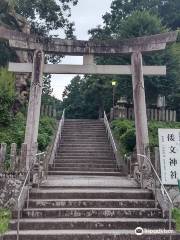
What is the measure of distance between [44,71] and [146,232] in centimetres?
777

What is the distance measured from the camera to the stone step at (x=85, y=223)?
7.64 metres

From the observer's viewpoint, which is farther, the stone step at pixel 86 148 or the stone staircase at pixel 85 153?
the stone step at pixel 86 148

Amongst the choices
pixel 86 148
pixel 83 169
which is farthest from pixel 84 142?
pixel 83 169

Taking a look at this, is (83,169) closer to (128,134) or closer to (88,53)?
(128,134)

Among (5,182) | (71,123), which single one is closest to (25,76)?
(71,123)

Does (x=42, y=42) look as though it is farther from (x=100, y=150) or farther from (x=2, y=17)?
(x=2, y=17)

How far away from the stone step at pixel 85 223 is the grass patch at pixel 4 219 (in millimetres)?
131

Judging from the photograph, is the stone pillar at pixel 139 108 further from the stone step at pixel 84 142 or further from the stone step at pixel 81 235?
the stone step at pixel 84 142

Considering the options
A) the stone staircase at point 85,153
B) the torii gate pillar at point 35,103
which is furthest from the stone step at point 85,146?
the torii gate pillar at point 35,103

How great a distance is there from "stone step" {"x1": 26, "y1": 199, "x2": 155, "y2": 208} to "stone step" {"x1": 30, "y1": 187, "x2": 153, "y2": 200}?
1.08ft

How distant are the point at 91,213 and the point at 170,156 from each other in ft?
7.45

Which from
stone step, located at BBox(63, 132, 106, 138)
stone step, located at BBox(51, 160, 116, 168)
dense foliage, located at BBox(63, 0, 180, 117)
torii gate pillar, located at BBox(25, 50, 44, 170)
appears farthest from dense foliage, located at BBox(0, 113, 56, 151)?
dense foliage, located at BBox(63, 0, 180, 117)

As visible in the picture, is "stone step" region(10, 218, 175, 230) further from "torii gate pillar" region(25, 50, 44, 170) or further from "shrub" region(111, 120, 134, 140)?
"shrub" region(111, 120, 134, 140)

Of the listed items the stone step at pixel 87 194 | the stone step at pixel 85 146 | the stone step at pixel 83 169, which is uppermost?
the stone step at pixel 85 146
